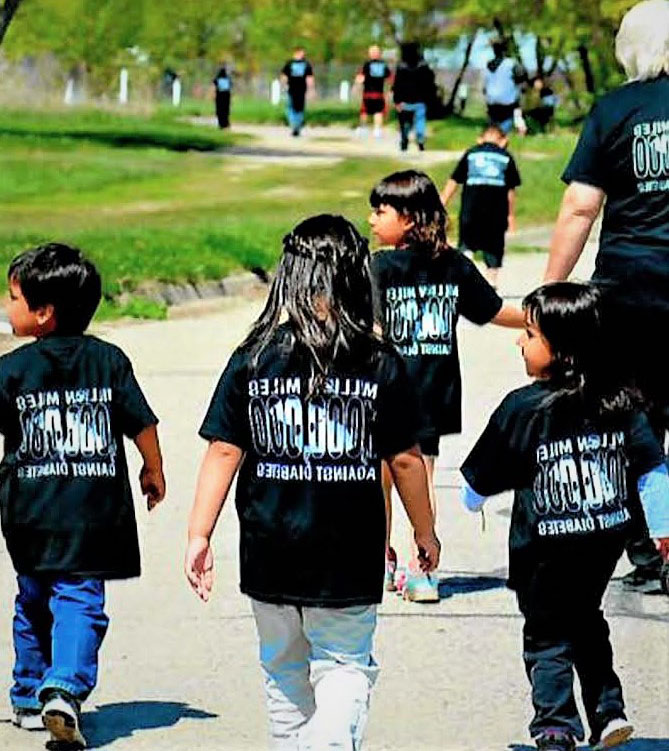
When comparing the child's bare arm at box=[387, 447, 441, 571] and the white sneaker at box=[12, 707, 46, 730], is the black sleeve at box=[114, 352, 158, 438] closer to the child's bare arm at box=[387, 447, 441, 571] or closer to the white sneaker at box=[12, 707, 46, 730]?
the white sneaker at box=[12, 707, 46, 730]

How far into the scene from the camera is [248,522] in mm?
5766

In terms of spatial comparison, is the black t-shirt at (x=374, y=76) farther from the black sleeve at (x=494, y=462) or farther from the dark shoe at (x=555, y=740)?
the dark shoe at (x=555, y=740)

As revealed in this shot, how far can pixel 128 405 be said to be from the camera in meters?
6.73

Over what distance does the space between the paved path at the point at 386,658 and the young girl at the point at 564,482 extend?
0.49 m

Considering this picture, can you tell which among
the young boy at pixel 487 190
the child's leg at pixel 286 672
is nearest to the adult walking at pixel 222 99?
the young boy at pixel 487 190

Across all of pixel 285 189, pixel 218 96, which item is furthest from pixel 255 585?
pixel 218 96

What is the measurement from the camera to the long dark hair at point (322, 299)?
5.66 m

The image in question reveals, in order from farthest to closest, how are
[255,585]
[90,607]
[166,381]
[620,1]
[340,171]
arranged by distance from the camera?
[620,1] → [340,171] → [166,381] → [90,607] → [255,585]

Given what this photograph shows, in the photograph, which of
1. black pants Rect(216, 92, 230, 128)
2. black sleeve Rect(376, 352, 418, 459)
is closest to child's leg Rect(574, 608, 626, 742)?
black sleeve Rect(376, 352, 418, 459)

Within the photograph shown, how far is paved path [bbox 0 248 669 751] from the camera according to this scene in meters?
6.95

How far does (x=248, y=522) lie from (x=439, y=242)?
2.76 m

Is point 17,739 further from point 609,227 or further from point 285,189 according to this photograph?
point 285,189

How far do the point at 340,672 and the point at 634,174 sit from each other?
9.41 feet

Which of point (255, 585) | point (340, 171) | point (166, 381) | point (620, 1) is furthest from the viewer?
point (620, 1)
